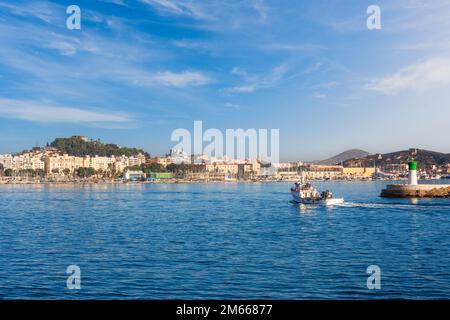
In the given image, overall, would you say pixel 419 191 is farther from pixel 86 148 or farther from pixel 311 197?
pixel 86 148

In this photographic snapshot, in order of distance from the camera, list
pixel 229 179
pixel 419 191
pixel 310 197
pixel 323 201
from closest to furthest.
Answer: pixel 323 201, pixel 310 197, pixel 419 191, pixel 229 179

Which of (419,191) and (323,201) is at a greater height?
(419,191)

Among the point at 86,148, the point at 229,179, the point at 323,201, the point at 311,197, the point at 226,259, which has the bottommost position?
the point at 226,259

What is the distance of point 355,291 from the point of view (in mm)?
10500

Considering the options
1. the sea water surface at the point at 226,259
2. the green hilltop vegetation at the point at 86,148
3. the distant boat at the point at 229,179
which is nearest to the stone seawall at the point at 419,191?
the sea water surface at the point at 226,259

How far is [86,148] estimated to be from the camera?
16825 cm

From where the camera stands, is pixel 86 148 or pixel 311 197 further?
pixel 86 148

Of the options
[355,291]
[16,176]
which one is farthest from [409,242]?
[16,176]

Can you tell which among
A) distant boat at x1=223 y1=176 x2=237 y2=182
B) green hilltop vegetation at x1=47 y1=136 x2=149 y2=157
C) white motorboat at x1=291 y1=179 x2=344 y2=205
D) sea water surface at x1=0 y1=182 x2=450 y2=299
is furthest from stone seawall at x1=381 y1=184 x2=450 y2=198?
green hilltop vegetation at x1=47 y1=136 x2=149 y2=157

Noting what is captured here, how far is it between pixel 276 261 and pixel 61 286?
584 cm

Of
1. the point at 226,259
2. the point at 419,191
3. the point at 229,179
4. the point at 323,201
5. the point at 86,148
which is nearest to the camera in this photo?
the point at 226,259

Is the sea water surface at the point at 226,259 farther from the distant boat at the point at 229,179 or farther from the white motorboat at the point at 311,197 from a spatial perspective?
the distant boat at the point at 229,179

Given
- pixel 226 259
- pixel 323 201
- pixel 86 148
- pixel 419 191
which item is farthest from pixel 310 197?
pixel 86 148
